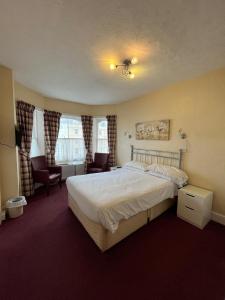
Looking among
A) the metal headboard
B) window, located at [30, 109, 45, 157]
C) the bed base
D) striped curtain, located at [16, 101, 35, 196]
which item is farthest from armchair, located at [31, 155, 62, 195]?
the metal headboard

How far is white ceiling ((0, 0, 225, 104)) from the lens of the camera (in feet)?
4.55

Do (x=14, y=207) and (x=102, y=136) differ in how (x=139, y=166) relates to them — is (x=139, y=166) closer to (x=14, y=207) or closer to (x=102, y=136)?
(x=102, y=136)

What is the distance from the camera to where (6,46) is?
2.00m

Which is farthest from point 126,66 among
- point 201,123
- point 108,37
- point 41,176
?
point 41,176

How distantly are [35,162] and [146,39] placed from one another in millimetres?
3719

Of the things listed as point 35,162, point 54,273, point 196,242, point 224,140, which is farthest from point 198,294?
point 35,162

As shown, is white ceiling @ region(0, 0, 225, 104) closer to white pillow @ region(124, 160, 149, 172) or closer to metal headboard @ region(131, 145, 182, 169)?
metal headboard @ region(131, 145, 182, 169)

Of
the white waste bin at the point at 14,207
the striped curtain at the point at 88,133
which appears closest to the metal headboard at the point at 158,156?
the striped curtain at the point at 88,133

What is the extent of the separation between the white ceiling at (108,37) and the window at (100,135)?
2479mm

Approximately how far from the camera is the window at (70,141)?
16.2 feet

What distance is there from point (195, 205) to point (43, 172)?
3.46 metres

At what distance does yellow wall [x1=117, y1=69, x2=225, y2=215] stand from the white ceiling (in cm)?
31

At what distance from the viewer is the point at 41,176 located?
3674 millimetres

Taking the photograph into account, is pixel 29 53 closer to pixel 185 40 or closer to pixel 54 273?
pixel 185 40
